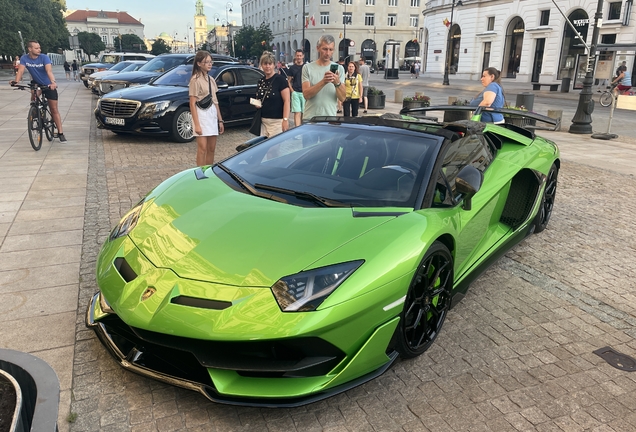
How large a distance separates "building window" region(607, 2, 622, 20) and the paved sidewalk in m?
33.0

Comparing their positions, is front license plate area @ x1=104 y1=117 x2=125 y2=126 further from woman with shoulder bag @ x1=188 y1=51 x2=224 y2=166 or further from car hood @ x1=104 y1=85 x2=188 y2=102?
woman with shoulder bag @ x1=188 y1=51 x2=224 y2=166

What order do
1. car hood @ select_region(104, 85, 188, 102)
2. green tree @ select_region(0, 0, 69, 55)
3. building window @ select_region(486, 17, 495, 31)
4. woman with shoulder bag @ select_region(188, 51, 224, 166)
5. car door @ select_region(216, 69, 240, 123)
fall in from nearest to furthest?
1. woman with shoulder bag @ select_region(188, 51, 224, 166)
2. car hood @ select_region(104, 85, 188, 102)
3. car door @ select_region(216, 69, 240, 123)
4. green tree @ select_region(0, 0, 69, 55)
5. building window @ select_region(486, 17, 495, 31)

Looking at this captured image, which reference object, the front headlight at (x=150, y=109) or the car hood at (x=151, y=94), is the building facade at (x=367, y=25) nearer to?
the car hood at (x=151, y=94)

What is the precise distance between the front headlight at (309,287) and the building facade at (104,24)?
154660 millimetres

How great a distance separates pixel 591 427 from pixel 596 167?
7528 mm

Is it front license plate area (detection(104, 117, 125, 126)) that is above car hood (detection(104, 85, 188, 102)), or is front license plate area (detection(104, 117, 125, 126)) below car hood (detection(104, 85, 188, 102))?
below

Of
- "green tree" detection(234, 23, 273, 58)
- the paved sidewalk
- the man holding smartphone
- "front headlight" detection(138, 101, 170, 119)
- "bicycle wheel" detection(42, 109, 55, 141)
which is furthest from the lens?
"green tree" detection(234, 23, 273, 58)

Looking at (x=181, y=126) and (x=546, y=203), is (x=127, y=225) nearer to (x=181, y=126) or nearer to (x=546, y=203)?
(x=546, y=203)

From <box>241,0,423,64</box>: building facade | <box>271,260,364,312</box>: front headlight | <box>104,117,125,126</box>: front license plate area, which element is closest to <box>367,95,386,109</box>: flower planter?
<box>104,117,125,126</box>: front license plate area

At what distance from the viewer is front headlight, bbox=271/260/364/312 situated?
84.5 inches

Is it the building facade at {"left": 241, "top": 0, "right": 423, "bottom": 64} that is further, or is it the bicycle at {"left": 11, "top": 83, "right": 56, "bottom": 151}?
the building facade at {"left": 241, "top": 0, "right": 423, "bottom": 64}

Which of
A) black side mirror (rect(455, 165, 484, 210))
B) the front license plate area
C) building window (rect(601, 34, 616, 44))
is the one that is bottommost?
the front license plate area

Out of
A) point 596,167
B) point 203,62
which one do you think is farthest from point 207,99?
point 596,167

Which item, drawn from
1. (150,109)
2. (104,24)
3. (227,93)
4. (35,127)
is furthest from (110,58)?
(104,24)
